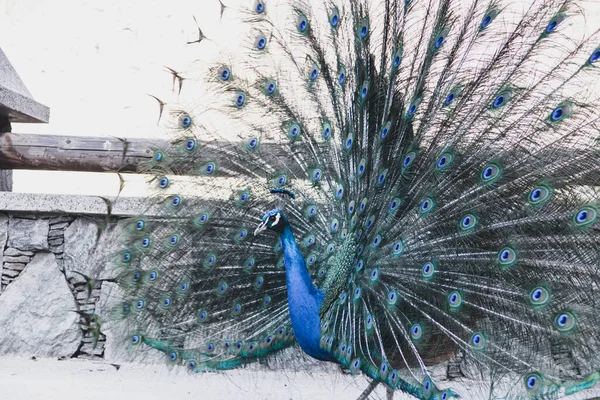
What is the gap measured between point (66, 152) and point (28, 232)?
619 millimetres

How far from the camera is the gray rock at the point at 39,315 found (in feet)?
15.8

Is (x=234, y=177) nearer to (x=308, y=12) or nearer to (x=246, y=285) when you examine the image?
(x=246, y=285)

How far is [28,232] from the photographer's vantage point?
4.89 meters

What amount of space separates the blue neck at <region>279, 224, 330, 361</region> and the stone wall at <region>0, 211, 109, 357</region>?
6.74 ft

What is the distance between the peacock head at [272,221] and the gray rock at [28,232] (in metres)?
2.34

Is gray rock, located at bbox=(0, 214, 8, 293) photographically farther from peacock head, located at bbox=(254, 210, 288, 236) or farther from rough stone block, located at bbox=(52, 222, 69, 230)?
peacock head, located at bbox=(254, 210, 288, 236)

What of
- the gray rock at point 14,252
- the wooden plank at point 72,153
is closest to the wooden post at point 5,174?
the wooden plank at point 72,153

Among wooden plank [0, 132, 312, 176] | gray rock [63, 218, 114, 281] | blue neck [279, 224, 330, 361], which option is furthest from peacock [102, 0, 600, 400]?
gray rock [63, 218, 114, 281]

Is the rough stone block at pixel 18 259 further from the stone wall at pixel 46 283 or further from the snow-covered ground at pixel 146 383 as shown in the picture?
the snow-covered ground at pixel 146 383

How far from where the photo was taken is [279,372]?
15.5 ft

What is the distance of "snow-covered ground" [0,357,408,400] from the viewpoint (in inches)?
157

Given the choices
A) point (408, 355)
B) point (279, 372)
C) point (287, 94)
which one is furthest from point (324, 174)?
point (279, 372)

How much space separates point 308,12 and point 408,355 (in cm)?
140

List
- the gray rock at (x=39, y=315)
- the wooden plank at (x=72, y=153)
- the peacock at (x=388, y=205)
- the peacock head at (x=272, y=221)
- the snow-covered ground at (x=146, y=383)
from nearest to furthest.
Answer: the peacock at (x=388, y=205)
the peacock head at (x=272, y=221)
the snow-covered ground at (x=146, y=383)
the wooden plank at (x=72, y=153)
the gray rock at (x=39, y=315)
